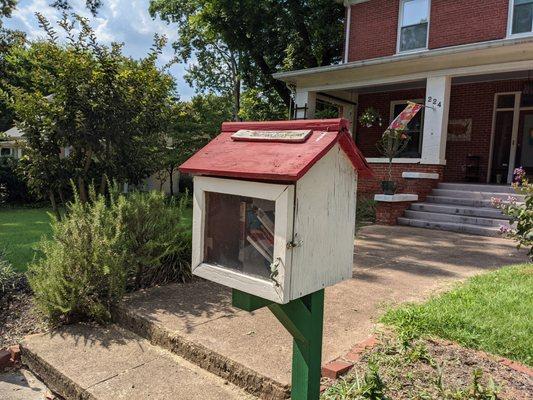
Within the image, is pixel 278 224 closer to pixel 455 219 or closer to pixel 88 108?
pixel 88 108

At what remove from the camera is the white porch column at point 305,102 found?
1315 centimetres

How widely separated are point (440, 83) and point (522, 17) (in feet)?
10.0

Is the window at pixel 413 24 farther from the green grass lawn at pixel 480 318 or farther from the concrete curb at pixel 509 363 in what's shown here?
the concrete curb at pixel 509 363

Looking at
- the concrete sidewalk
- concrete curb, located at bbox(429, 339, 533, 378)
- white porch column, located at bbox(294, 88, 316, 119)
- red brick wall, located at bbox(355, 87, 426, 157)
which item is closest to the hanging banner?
white porch column, located at bbox(294, 88, 316, 119)

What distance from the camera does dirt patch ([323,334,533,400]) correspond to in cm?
231

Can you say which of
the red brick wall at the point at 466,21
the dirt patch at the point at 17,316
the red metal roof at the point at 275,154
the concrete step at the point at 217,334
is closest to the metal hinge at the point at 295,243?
the red metal roof at the point at 275,154

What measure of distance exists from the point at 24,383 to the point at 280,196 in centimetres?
286

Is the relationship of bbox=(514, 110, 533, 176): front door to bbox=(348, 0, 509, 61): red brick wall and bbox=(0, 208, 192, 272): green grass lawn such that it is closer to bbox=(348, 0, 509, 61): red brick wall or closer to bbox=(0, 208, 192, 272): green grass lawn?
bbox=(348, 0, 509, 61): red brick wall

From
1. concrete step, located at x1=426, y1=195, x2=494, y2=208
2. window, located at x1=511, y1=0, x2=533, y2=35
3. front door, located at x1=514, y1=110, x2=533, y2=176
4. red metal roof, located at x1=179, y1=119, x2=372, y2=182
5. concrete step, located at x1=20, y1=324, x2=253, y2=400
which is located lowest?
concrete step, located at x1=20, y1=324, x2=253, y2=400

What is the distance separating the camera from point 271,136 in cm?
177

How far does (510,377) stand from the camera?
2576mm

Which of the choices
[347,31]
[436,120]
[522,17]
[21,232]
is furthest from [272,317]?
[347,31]

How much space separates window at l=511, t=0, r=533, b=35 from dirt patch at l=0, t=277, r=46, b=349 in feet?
40.2

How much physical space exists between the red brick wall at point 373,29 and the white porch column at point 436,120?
3.40m
